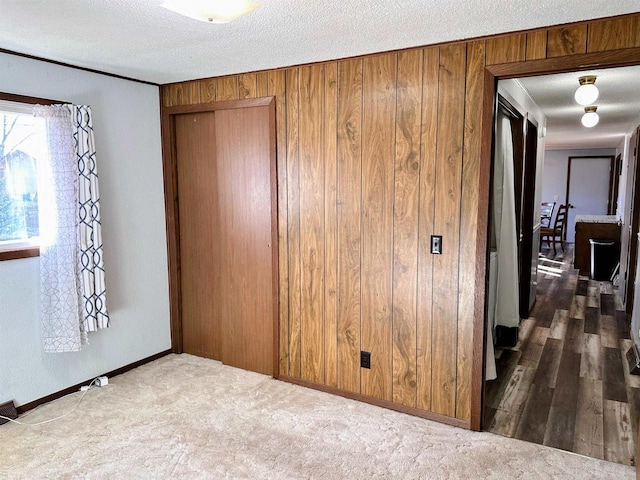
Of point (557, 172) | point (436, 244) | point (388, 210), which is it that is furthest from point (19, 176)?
point (557, 172)

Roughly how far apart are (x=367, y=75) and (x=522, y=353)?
2.70 metres

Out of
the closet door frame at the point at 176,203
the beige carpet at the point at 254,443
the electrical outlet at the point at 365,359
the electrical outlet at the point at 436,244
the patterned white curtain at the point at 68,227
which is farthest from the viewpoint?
the closet door frame at the point at 176,203

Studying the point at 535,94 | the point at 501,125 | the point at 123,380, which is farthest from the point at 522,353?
the point at 123,380

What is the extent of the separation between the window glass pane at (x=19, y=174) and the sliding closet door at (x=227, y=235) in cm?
113

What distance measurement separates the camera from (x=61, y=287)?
2.98 m

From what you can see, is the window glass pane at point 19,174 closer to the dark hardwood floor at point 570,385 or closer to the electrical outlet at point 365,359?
the electrical outlet at point 365,359

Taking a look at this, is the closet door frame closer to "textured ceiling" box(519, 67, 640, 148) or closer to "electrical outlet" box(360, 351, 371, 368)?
"electrical outlet" box(360, 351, 371, 368)

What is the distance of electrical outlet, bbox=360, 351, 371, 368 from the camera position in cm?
304

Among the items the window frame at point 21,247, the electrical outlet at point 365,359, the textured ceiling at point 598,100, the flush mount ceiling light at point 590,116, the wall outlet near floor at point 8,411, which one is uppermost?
the textured ceiling at point 598,100

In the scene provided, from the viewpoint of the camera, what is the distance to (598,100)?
4457mm

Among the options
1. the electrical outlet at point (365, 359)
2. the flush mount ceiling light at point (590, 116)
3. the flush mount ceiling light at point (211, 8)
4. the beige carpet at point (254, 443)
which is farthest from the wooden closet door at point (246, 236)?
the flush mount ceiling light at point (590, 116)

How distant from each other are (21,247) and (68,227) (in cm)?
30

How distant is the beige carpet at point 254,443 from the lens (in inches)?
92.1

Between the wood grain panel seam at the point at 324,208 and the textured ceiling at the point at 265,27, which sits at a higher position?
the textured ceiling at the point at 265,27
